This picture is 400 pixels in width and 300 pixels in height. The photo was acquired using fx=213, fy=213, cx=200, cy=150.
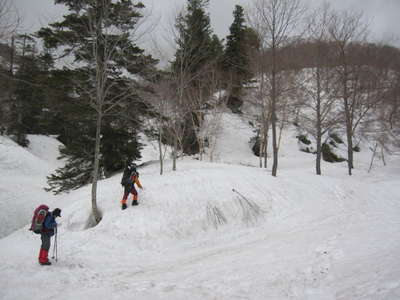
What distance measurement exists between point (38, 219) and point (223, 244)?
5408 mm

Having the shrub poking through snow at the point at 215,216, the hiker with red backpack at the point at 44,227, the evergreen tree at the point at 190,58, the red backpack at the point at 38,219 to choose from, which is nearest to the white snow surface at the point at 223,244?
the shrub poking through snow at the point at 215,216

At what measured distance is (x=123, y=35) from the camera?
866 cm

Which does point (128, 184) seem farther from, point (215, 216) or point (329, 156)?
point (329, 156)

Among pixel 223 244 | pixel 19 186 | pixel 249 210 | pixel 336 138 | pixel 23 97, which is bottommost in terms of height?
pixel 19 186

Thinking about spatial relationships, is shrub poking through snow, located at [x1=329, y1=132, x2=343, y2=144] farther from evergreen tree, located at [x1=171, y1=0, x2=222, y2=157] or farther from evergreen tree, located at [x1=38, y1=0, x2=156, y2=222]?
evergreen tree, located at [x1=38, y1=0, x2=156, y2=222]

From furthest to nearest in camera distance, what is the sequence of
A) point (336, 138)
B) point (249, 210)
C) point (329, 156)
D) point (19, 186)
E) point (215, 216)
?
point (336, 138), point (329, 156), point (19, 186), point (249, 210), point (215, 216)

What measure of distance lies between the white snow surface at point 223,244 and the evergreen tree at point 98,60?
Result: 2197 millimetres

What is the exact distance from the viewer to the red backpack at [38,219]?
5.53 m

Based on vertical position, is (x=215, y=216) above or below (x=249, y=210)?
below

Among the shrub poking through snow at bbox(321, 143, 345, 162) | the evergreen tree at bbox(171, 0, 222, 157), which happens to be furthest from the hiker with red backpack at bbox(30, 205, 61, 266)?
the shrub poking through snow at bbox(321, 143, 345, 162)

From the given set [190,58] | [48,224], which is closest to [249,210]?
[48,224]

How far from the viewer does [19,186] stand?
17.2 meters

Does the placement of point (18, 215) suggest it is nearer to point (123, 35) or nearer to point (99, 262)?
point (99, 262)

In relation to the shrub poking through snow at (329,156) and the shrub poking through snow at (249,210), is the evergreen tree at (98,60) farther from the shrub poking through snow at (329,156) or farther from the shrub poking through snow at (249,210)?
the shrub poking through snow at (329,156)
